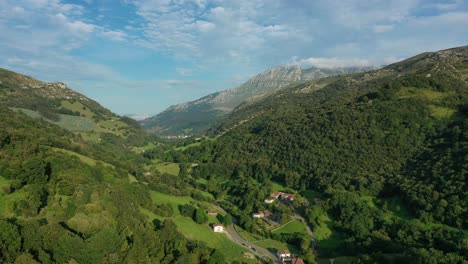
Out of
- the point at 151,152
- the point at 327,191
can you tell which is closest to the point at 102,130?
the point at 151,152

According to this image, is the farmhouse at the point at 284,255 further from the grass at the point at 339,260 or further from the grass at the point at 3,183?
the grass at the point at 3,183

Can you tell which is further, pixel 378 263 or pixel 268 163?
pixel 268 163

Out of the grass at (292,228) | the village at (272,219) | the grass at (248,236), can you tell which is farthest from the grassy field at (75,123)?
the grass at (292,228)

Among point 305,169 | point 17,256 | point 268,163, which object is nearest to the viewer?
point 17,256

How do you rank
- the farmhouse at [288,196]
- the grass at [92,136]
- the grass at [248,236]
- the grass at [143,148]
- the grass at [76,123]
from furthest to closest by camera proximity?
the grass at [143,148], the grass at [76,123], the grass at [92,136], the farmhouse at [288,196], the grass at [248,236]

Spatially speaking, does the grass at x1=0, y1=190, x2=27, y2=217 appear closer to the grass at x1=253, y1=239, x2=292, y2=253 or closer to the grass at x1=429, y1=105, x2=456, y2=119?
the grass at x1=253, y1=239, x2=292, y2=253

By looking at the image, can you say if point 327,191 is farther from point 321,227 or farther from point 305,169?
point 305,169
